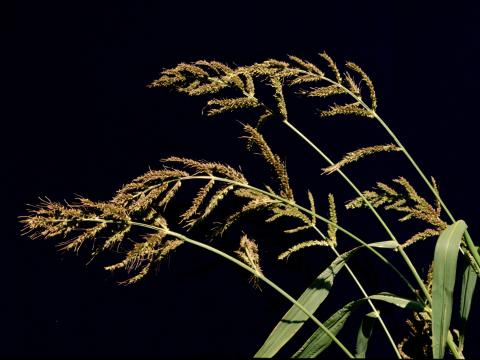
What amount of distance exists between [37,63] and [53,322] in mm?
→ 707

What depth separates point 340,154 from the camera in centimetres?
175

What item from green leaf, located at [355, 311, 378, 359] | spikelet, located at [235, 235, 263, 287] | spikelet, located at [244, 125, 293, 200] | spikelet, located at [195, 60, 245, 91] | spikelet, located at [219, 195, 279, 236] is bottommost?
green leaf, located at [355, 311, 378, 359]

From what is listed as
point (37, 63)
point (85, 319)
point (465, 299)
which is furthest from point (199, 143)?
point (465, 299)

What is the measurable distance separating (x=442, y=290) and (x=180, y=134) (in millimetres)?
889

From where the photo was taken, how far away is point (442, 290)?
1.03m

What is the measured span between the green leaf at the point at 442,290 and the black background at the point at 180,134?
0.51 metres

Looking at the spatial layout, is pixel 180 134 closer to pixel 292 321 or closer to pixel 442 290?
pixel 292 321

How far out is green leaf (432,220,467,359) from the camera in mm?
1027

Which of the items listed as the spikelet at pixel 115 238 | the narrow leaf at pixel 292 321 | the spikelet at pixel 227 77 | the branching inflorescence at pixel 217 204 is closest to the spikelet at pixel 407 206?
the branching inflorescence at pixel 217 204

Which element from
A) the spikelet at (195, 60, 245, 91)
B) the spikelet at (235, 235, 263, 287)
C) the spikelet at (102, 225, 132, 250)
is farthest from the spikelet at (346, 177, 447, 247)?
the spikelet at (102, 225, 132, 250)

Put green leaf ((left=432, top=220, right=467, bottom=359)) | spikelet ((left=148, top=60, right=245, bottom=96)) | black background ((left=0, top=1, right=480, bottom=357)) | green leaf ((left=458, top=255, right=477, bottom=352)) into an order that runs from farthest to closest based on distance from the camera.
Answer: black background ((left=0, top=1, right=480, bottom=357))
green leaf ((left=458, top=255, right=477, bottom=352))
spikelet ((left=148, top=60, right=245, bottom=96))
green leaf ((left=432, top=220, right=467, bottom=359))

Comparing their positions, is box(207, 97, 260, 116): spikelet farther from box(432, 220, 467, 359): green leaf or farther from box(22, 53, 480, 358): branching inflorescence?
box(432, 220, 467, 359): green leaf

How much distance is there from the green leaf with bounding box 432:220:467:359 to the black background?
51cm

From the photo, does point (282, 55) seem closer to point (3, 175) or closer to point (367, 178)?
point (367, 178)
